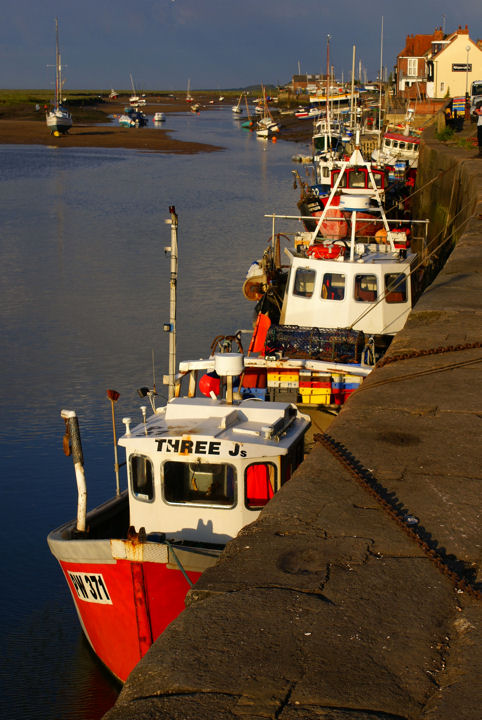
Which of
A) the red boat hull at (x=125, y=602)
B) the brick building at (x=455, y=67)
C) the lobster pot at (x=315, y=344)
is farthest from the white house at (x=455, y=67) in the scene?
the red boat hull at (x=125, y=602)

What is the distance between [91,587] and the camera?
27.4 ft

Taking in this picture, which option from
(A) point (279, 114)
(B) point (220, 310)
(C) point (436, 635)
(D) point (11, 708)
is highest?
(A) point (279, 114)

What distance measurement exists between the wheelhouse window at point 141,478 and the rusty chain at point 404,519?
2.32 meters

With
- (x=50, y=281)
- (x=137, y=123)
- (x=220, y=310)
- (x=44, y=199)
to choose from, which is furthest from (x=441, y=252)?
(x=137, y=123)

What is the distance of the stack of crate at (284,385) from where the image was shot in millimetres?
10531

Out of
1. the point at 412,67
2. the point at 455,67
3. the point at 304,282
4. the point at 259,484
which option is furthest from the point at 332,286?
the point at 412,67

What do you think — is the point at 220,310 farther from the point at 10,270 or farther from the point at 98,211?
the point at 98,211

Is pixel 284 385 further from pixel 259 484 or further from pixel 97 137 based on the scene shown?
pixel 97 137

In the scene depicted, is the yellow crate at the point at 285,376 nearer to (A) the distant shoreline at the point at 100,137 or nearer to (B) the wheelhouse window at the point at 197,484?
(B) the wheelhouse window at the point at 197,484

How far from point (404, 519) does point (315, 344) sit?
23.4 feet

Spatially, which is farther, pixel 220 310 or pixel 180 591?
pixel 220 310

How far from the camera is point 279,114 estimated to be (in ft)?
453

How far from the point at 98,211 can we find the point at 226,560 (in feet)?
129

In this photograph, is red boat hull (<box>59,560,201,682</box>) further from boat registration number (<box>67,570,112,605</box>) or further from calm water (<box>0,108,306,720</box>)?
calm water (<box>0,108,306,720</box>)
